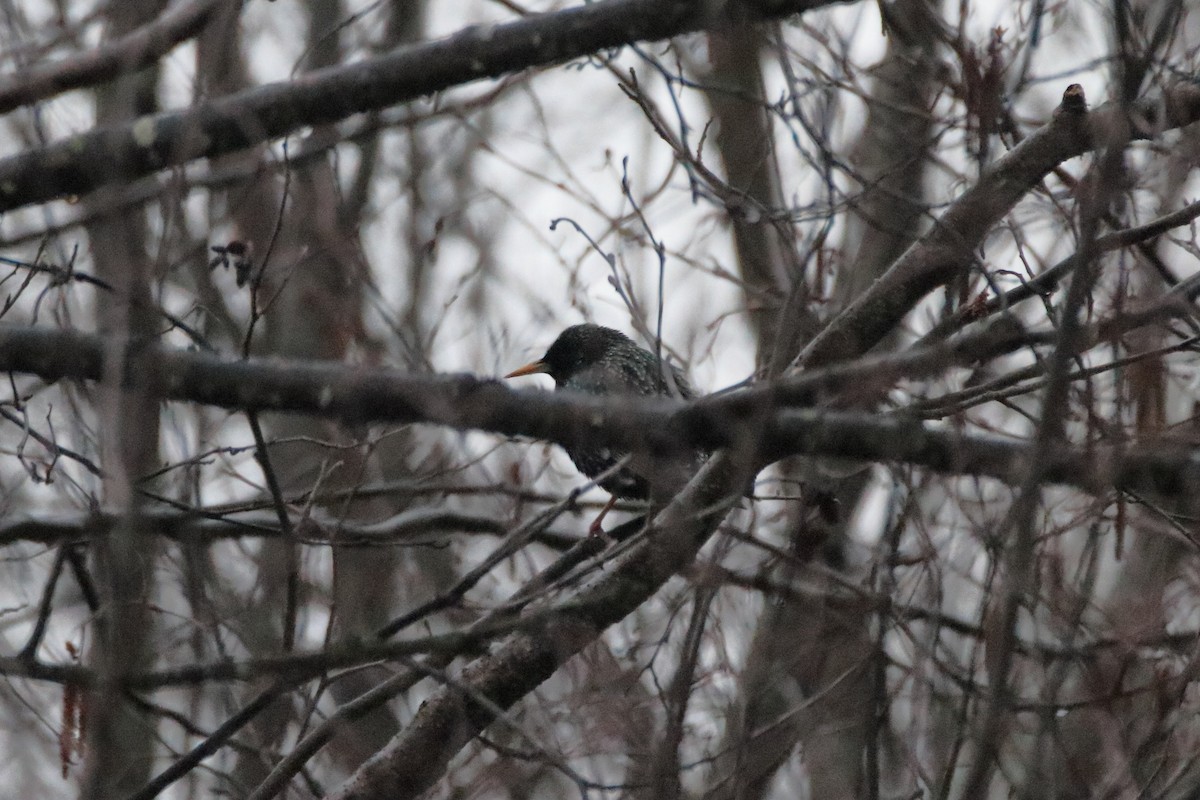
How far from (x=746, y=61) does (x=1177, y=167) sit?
5.27 meters

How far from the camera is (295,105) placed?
14.3ft

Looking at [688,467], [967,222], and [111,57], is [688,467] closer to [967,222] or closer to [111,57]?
[967,222]

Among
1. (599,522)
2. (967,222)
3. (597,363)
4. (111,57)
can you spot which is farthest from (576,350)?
(967,222)

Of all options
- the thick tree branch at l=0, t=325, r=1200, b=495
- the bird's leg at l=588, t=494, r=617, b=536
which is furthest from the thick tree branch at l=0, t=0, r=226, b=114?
the bird's leg at l=588, t=494, r=617, b=536

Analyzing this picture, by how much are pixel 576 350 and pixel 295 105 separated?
334 centimetres

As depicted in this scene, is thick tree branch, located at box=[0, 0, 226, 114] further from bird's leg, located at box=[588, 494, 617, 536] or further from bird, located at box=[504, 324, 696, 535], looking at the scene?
bird, located at box=[504, 324, 696, 535]

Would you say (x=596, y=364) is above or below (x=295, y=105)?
above

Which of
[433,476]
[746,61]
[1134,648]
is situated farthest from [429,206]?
[1134,648]

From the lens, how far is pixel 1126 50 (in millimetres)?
2602

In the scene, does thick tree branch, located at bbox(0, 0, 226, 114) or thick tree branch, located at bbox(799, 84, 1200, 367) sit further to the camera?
thick tree branch, located at bbox(0, 0, 226, 114)

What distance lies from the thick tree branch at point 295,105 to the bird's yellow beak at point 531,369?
9.48ft

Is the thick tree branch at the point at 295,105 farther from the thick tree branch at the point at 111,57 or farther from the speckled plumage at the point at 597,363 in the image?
the speckled plumage at the point at 597,363

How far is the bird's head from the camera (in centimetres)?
744

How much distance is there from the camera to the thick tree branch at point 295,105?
414 cm
